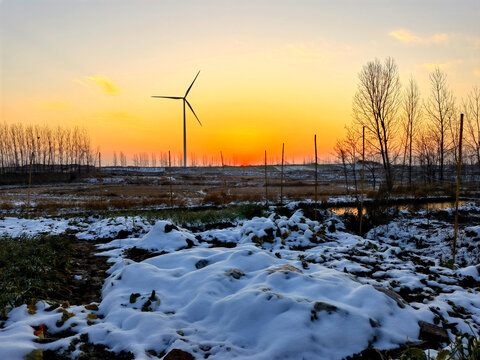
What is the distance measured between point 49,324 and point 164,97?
31.8 m

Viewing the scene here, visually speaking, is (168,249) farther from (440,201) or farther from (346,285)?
(440,201)

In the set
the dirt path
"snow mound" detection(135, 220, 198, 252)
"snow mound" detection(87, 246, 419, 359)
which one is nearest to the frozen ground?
"snow mound" detection(87, 246, 419, 359)

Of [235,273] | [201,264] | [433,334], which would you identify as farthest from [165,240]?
[433,334]

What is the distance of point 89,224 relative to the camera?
11.0 m

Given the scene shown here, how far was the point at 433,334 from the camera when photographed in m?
3.21

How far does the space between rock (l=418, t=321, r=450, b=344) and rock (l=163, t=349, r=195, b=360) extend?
2582mm

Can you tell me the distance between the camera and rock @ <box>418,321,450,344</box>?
10.3 ft

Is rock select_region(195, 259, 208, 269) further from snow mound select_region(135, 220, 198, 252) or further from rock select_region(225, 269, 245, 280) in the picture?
snow mound select_region(135, 220, 198, 252)

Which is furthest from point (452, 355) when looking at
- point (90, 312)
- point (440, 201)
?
point (440, 201)

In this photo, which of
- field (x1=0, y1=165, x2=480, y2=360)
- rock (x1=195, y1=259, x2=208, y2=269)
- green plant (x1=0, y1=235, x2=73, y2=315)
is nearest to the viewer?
field (x1=0, y1=165, x2=480, y2=360)

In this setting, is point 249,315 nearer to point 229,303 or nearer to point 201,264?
point 229,303

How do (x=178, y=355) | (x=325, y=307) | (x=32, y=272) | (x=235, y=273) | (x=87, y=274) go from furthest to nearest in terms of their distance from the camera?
1. (x=87, y=274)
2. (x=32, y=272)
3. (x=235, y=273)
4. (x=325, y=307)
5. (x=178, y=355)

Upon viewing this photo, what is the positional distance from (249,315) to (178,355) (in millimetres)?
929

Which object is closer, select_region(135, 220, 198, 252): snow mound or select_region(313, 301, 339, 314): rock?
select_region(313, 301, 339, 314): rock
